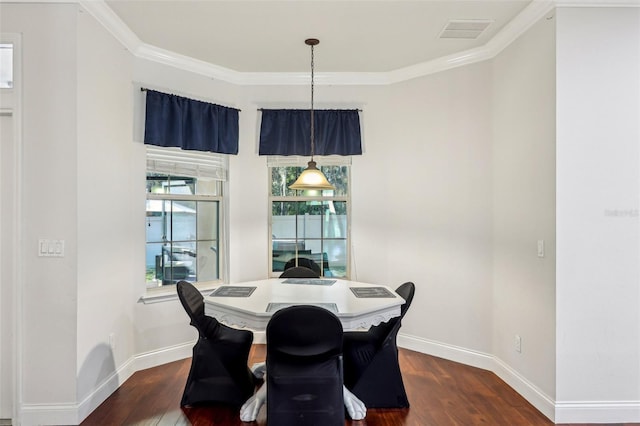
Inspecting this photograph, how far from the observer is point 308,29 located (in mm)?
3230

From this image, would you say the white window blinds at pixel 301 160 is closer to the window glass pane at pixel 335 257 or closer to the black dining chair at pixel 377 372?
the window glass pane at pixel 335 257

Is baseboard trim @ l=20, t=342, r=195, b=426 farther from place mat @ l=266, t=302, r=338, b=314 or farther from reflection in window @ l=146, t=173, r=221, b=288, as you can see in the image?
place mat @ l=266, t=302, r=338, b=314

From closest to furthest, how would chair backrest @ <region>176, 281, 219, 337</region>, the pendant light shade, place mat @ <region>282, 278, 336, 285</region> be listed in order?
chair backrest @ <region>176, 281, 219, 337</region> < the pendant light shade < place mat @ <region>282, 278, 336, 285</region>

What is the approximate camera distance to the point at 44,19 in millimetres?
2635

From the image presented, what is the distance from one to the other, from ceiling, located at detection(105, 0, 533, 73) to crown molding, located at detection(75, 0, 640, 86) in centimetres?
5

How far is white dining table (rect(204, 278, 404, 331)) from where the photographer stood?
247 cm

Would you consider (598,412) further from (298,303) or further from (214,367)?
(214,367)

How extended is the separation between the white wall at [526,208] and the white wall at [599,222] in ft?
0.27

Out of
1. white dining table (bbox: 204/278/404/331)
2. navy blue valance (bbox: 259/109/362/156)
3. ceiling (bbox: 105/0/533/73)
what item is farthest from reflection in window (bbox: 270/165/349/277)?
ceiling (bbox: 105/0/533/73)

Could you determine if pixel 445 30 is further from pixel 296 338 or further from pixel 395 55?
pixel 296 338

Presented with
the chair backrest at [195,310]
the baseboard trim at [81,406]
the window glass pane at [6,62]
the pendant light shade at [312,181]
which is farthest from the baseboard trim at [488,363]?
the window glass pane at [6,62]

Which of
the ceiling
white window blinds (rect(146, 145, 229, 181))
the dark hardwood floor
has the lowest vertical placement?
the dark hardwood floor

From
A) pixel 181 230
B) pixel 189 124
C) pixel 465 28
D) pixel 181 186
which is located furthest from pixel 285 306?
pixel 465 28

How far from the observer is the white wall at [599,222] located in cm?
265
